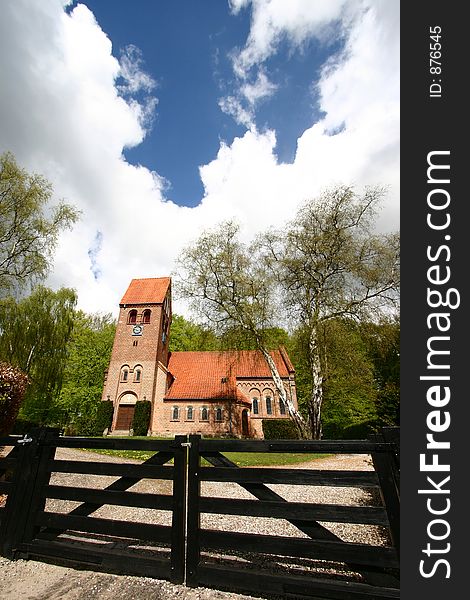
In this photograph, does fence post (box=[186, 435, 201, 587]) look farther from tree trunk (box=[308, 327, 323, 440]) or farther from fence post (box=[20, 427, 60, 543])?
tree trunk (box=[308, 327, 323, 440])

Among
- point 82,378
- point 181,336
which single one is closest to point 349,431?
point 181,336

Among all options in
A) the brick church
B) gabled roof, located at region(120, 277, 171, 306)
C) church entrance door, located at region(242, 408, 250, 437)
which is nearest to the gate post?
the brick church

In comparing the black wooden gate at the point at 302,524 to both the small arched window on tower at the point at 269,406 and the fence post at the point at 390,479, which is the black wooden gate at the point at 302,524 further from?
the small arched window on tower at the point at 269,406

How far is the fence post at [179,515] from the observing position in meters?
2.96

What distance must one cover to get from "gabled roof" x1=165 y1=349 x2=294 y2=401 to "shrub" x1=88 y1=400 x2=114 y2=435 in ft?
17.1

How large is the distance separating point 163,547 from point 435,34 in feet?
20.7

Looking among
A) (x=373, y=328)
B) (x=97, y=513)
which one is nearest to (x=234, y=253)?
(x=373, y=328)

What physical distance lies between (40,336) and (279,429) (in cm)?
2126

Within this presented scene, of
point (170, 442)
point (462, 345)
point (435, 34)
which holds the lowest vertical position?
point (170, 442)

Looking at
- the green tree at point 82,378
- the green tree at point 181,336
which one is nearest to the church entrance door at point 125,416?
the green tree at point 82,378

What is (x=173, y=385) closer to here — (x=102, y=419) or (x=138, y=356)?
(x=138, y=356)

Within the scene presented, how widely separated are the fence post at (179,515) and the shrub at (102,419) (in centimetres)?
2740

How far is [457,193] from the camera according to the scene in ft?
8.21

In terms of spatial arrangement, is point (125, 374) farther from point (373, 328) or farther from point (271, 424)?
point (373, 328)
